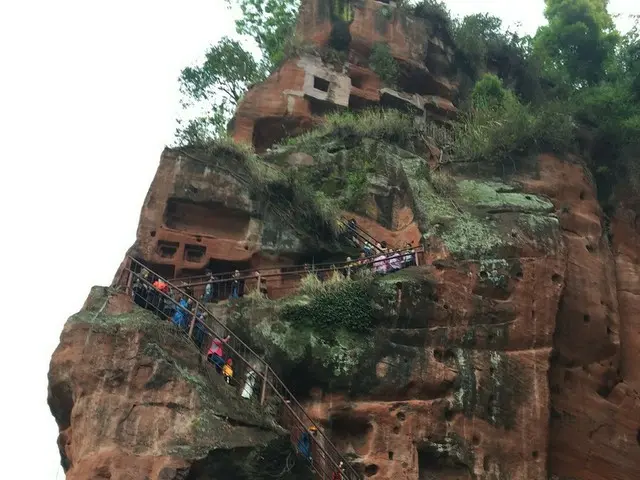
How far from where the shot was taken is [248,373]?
1469 cm

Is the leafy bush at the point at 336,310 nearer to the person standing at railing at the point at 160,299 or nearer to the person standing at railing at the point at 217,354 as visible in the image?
the person standing at railing at the point at 217,354

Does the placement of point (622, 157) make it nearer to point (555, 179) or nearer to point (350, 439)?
point (555, 179)

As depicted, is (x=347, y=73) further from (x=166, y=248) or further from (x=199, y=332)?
(x=199, y=332)

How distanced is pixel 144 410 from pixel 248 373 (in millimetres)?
2489

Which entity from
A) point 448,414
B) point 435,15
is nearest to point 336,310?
point 448,414

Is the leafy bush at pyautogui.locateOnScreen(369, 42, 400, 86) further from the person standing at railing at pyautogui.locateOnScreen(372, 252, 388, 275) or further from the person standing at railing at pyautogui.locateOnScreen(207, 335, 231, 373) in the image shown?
the person standing at railing at pyautogui.locateOnScreen(207, 335, 231, 373)

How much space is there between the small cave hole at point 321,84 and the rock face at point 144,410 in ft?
50.2

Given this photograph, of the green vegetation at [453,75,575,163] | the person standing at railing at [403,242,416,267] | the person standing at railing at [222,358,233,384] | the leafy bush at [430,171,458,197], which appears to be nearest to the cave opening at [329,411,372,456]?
the person standing at railing at [222,358,233,384]

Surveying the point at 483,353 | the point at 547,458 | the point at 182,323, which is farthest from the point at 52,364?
the point at 547,458

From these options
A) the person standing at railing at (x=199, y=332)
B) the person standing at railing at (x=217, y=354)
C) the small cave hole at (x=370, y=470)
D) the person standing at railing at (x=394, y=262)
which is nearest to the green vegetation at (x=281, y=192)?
the person standing at railing at (x=394, y=262)

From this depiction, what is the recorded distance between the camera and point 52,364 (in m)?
13.7

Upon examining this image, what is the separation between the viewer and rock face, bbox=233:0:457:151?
26356mm

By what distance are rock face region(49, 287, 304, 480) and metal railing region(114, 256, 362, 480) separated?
72 cm

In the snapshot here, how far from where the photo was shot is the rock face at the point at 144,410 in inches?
477
